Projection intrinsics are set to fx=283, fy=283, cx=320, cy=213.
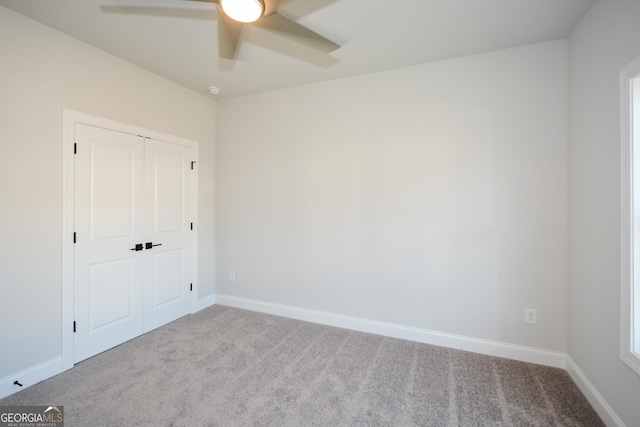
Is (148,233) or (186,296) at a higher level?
(148,233)

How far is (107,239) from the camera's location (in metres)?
2.66

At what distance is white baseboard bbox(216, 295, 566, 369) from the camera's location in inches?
96.0

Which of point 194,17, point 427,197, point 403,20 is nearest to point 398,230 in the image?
point 427,197

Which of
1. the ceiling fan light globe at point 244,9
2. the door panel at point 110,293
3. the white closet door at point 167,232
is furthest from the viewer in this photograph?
the white closet door at point 167,232

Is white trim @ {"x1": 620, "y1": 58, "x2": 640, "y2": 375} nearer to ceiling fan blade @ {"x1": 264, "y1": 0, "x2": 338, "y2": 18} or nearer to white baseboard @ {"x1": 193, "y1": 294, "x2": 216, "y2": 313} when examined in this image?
ceiling fan blade @ {"x1": 264, "y1": 0, "x2": 338, "y2": 18}

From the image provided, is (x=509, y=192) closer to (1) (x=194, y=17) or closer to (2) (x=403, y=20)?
(2) (x=403, y=20)

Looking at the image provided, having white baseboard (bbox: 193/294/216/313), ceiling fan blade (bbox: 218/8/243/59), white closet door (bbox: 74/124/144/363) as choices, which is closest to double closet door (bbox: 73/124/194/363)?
white closet door (bbox: 74/124/144/363)

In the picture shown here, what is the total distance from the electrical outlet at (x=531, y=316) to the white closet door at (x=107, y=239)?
12.2ft

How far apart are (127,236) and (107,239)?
0.19 m

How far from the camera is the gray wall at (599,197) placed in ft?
5.42

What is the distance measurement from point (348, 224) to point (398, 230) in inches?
21.2

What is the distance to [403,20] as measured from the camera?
2.13m

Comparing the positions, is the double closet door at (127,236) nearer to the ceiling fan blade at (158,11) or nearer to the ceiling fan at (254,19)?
the ceiling fan blade at (158,11)

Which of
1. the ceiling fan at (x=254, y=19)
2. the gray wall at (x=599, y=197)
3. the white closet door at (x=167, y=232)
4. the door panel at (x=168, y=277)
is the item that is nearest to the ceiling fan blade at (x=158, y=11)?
the ceiling fan at (x=254, y=19)
